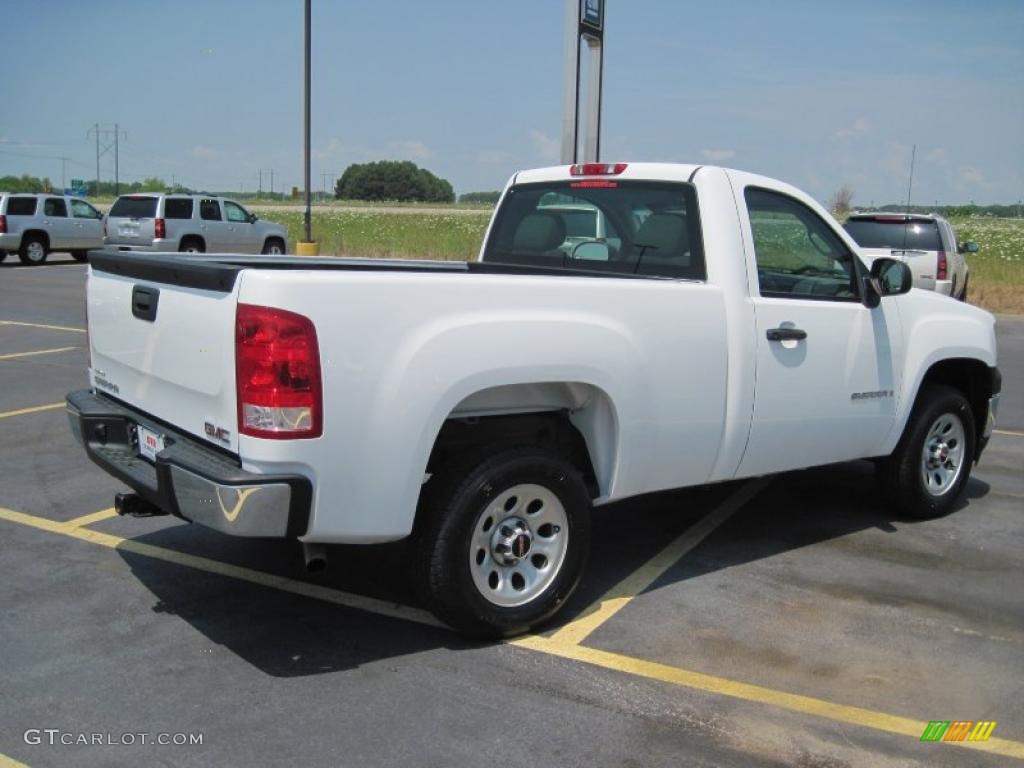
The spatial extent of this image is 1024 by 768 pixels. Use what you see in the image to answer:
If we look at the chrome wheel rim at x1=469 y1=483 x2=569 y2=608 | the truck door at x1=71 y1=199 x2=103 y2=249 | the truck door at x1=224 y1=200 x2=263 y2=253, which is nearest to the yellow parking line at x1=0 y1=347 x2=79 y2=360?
the chrome wheel rim at x1=469 y1=483 x2=569 y2=608

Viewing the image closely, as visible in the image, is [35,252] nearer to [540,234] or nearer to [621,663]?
[540,234]

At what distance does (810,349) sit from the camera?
504cm

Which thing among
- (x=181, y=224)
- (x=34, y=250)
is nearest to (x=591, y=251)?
(x=181, y=224)

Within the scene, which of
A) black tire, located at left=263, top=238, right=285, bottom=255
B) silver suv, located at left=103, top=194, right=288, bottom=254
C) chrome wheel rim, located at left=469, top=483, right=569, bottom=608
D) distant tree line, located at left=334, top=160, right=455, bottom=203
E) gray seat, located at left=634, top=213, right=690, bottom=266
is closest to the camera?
chrome wheel rim, located at left=469, top=483, right=569, bottom=608

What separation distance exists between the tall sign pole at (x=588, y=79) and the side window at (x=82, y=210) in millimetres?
17712

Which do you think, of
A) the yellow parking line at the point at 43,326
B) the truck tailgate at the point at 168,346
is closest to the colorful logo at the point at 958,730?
the truck tailgate at the point at 168,346

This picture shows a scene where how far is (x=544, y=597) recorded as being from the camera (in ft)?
14.0

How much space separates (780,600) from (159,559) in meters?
3.00

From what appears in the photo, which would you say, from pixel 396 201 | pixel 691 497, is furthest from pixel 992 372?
pixel 396 201

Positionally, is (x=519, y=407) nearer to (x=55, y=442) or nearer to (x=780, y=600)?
(x=780, y=600)

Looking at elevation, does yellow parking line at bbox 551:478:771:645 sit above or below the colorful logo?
above

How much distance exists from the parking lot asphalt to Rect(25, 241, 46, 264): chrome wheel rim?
75.4 ft

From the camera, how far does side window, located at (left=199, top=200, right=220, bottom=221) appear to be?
25734mm
